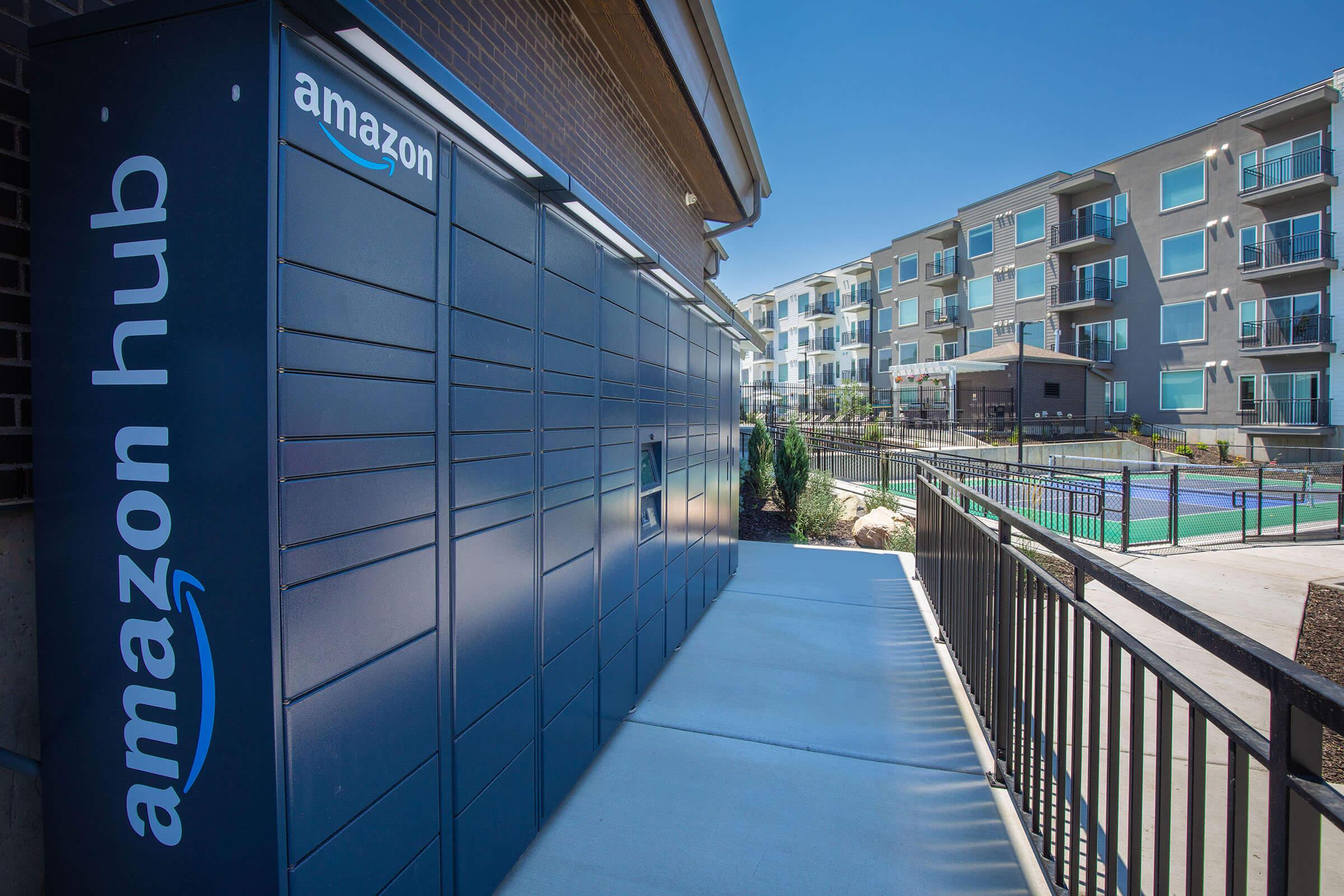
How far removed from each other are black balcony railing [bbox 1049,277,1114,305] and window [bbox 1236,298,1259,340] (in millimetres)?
4992

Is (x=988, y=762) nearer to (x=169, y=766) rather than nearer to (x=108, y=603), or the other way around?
(x=169, y=766)

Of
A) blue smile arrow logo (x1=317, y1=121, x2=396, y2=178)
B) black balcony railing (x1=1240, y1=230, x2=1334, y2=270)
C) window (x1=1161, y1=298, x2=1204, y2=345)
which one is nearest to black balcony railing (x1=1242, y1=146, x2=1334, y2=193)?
black balcony railing (x1=1240, y1=230, x2=1334, y2=270)

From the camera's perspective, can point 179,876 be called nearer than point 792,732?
Yes

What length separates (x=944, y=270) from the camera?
119ft

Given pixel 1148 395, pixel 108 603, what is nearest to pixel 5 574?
pixel 108 603

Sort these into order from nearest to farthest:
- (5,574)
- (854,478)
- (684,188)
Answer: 1. (5,574)
2. (684,188)
3. (854,478)

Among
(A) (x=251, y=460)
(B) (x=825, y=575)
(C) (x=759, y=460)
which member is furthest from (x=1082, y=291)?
(A) (x=251, y=460)

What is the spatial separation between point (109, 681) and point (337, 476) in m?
0.81

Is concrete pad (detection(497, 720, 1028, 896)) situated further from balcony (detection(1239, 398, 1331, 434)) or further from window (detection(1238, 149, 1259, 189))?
window (detection(1238, 149, 1259, 189))

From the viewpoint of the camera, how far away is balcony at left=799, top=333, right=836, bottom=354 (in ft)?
158

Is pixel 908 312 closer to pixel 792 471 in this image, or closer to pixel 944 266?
pixel 944 266

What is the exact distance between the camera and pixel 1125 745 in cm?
397

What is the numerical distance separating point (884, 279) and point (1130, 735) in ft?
146

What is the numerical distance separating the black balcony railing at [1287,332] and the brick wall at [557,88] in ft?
95.2
